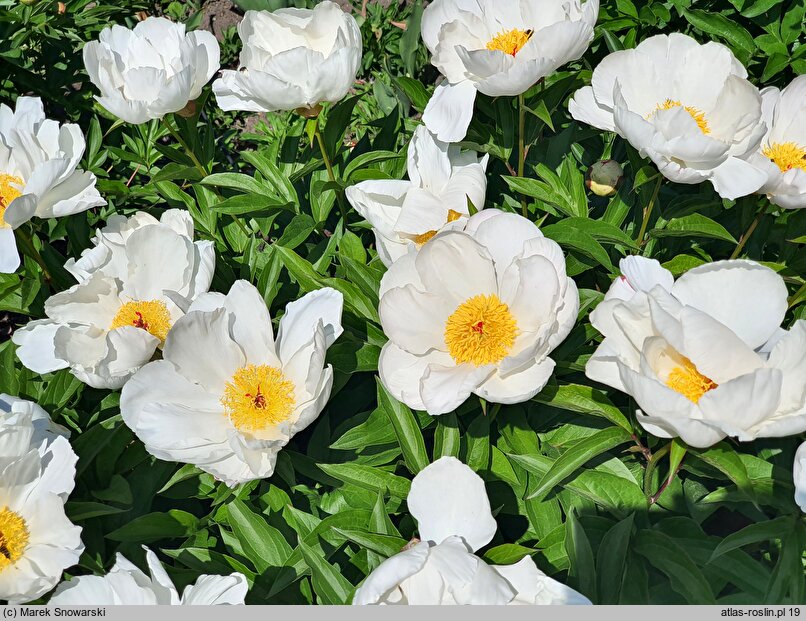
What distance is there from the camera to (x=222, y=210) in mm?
1711

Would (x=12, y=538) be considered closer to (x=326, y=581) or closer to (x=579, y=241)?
(x=326, y=581)

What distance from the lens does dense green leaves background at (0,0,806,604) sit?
125 centimetres

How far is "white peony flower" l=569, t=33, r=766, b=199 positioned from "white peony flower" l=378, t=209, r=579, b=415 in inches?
10.8

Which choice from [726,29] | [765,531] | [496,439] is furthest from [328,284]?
[726,29]

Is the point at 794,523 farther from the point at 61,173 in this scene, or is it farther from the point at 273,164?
the point at 61,173

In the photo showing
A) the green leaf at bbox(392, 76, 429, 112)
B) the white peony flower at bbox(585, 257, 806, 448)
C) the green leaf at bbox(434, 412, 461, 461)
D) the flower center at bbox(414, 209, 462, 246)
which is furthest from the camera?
the green leaf at bbox(392, 76, 429, 112)

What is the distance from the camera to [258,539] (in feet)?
4.60

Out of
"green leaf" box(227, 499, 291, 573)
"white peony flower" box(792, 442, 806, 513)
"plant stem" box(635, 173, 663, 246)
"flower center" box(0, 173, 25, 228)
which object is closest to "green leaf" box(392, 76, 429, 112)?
"plant stem" box(635, 173, 663, 246)

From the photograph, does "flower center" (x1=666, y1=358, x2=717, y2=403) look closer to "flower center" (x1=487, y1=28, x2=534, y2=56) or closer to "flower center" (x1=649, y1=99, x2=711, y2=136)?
"flower center" (x1=649, y1=99, x2=711, y2=136)

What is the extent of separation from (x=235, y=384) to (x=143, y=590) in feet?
1.24

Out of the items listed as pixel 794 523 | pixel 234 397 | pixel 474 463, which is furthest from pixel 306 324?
pixel 794 523

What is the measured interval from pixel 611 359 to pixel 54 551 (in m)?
0.95

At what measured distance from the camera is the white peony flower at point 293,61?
1.48 metres

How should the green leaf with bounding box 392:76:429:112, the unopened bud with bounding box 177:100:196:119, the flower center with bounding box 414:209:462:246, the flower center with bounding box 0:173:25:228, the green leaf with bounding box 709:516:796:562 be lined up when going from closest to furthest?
the green leaf with bounding box 709:516:796:562 < the flower center with bounding box 414:209:462:246 < the flower center with bounding box 0:173:25:228 < the unopened bud with bounding box 177:100:196:119 < the green leaf with bounding box 392:76:429:112
